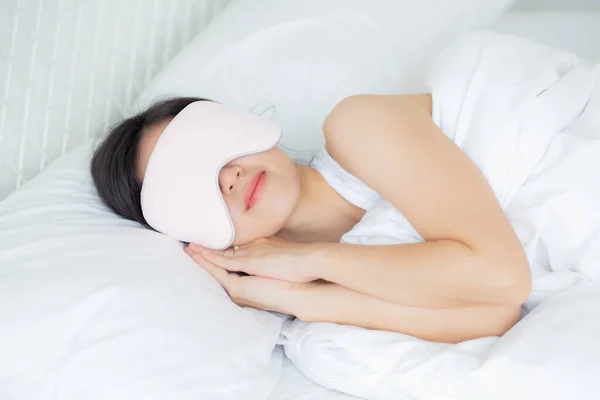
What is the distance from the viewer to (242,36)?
1.42m

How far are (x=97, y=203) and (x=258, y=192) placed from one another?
298 mm

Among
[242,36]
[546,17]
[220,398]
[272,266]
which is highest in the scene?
[546,17]

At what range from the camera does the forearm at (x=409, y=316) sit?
101cm

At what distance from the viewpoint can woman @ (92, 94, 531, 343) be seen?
96cm

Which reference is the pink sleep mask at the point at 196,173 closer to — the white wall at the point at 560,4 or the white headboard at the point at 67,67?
the white headboard at the point at 67,67

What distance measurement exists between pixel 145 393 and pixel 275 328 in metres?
0.26

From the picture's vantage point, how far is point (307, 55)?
1404 mm

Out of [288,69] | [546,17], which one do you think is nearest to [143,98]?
[288,69]

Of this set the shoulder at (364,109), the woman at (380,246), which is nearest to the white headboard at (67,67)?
the woman at (380,246)

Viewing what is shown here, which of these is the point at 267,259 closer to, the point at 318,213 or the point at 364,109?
the point at 318,213

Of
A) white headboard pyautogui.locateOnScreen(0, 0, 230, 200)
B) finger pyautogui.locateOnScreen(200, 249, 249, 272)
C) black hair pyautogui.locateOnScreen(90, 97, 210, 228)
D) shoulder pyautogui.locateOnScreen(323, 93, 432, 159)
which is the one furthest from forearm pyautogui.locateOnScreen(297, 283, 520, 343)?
white headboard pyautogui.locateOnScreen(0, 0, 230, 200)

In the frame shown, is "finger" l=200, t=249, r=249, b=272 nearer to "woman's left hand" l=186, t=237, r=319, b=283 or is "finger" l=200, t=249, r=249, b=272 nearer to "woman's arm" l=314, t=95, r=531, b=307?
"woman's left hand" l=186, t=237, r=319, b=283

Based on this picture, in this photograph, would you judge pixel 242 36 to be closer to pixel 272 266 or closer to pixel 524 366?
pixel 272 266

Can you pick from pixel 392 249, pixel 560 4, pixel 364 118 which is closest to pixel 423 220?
pixel 392 249
